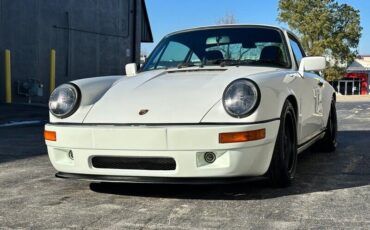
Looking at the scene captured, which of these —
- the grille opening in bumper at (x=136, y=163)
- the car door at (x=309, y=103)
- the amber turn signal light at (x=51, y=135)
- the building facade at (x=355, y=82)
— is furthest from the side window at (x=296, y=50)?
the building facade at (x=355, y=82)

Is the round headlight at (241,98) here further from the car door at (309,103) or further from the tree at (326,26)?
the tree at (326,26)

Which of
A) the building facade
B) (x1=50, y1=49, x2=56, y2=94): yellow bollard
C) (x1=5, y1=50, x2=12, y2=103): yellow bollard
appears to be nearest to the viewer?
(x1=5, y1=50, x2=12, y2=103): yellow bollard

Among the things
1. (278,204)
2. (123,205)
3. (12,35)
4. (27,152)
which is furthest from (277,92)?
(12,35)

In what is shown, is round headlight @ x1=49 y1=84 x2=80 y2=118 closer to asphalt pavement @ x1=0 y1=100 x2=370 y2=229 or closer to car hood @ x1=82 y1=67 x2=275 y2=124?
car hood @ x1=82 y1=67 x2=275 y2=124

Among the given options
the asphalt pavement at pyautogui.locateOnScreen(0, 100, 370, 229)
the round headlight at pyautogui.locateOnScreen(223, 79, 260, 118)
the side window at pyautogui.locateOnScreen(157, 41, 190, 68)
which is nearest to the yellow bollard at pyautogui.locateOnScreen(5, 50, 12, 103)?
the asphalt pavement at pyautogui.locateOnScreen(0, 100, 370, 229)

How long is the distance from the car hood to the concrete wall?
1316cm

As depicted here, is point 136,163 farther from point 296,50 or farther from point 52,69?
point 52,69

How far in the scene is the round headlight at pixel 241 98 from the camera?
3725 millimetres

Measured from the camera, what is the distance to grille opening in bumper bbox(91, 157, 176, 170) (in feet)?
12.3

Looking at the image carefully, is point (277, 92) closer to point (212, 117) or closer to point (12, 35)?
point (212, 117)

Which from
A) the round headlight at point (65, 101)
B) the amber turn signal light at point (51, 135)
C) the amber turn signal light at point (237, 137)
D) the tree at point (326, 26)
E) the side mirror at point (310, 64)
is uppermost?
the tree at point (326, 26)

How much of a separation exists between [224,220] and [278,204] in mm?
570

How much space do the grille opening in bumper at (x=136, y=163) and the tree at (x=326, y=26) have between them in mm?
42221

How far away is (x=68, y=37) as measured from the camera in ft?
63.5
